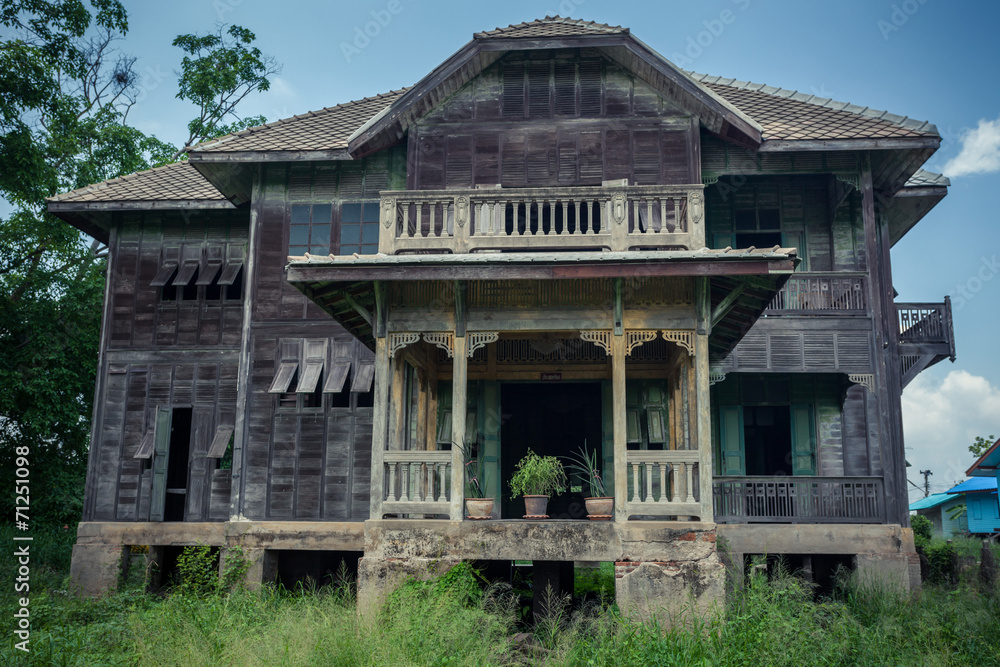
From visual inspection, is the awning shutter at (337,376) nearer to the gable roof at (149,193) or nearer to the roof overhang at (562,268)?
the gable roof at (149,193)

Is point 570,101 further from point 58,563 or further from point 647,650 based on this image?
point 58,563

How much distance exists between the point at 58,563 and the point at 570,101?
14.8 m

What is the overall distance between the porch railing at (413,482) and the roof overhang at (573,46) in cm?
616

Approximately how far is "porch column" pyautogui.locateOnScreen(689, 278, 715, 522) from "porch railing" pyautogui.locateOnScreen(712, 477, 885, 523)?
331cm

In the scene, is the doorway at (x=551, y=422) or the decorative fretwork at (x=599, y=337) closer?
the decorative fretwork at (x=599, y=337)

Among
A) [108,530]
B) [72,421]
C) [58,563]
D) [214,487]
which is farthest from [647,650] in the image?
[72,421]

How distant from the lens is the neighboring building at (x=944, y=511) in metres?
37.5

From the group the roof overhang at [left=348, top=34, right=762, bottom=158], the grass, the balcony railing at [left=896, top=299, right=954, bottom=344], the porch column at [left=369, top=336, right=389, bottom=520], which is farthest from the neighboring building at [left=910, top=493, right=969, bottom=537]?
the porch column at [left=369, top=336, right=389, bottom=520]

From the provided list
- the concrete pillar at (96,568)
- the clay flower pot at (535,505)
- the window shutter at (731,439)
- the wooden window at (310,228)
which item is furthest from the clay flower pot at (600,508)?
the concrete pillar at (96,568)

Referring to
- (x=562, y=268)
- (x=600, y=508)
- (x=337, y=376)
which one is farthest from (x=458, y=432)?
(x=337, y=376)

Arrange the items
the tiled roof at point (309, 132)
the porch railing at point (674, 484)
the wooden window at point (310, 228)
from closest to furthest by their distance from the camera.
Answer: the porch railing at point (674, 484)
the tiled roof at point (309, 132)
the wooden window at point (310, 228)

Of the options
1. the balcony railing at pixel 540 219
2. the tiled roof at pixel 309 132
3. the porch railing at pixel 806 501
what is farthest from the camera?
the tiled roof at pixel 309 132

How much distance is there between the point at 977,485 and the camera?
32.9m

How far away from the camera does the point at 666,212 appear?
11.6 meters
